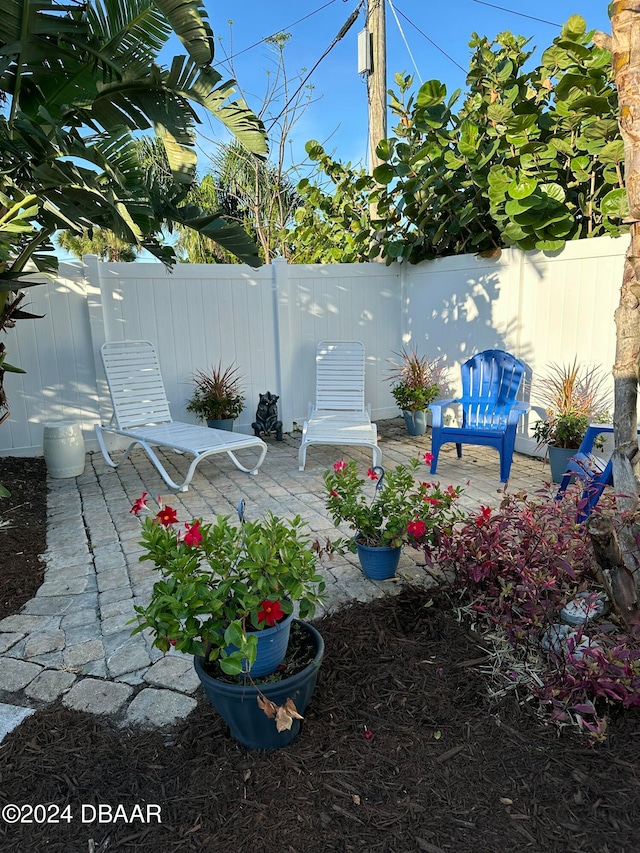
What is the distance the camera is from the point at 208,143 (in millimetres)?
12211

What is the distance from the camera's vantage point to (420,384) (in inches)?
263

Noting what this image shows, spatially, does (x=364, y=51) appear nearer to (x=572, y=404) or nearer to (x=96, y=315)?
(x=96, y=315)

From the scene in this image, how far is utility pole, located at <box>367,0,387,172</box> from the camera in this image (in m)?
7.73

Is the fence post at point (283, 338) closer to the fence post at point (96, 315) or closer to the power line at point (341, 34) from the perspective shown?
the fence post at point (96, 315)

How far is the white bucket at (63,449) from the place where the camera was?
5230 millimetres

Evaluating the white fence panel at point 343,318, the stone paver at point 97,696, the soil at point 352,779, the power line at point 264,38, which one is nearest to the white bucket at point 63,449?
the white fence panel at point 343,318

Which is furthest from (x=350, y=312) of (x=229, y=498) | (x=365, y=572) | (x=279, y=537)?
(x=279, y=537)

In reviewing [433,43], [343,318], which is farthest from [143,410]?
[433,43]

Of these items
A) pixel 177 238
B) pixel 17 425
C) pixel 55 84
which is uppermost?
pixel 177 238

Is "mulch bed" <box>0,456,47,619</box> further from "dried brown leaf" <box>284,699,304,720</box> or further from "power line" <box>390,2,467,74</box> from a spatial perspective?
"power line" <box>390,2,467,74</box>

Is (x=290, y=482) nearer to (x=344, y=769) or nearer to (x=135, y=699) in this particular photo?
(x=135, y=699)

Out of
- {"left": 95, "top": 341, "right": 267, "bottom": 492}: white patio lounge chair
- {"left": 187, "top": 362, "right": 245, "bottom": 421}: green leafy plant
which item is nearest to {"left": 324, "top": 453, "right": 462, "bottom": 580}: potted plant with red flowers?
{"left": 95, "top": 341, "right": 267, "bottom": 492}: white patio lounge chair

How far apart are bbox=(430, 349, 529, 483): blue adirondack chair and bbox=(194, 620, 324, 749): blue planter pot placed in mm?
3330

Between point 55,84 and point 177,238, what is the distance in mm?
15175
